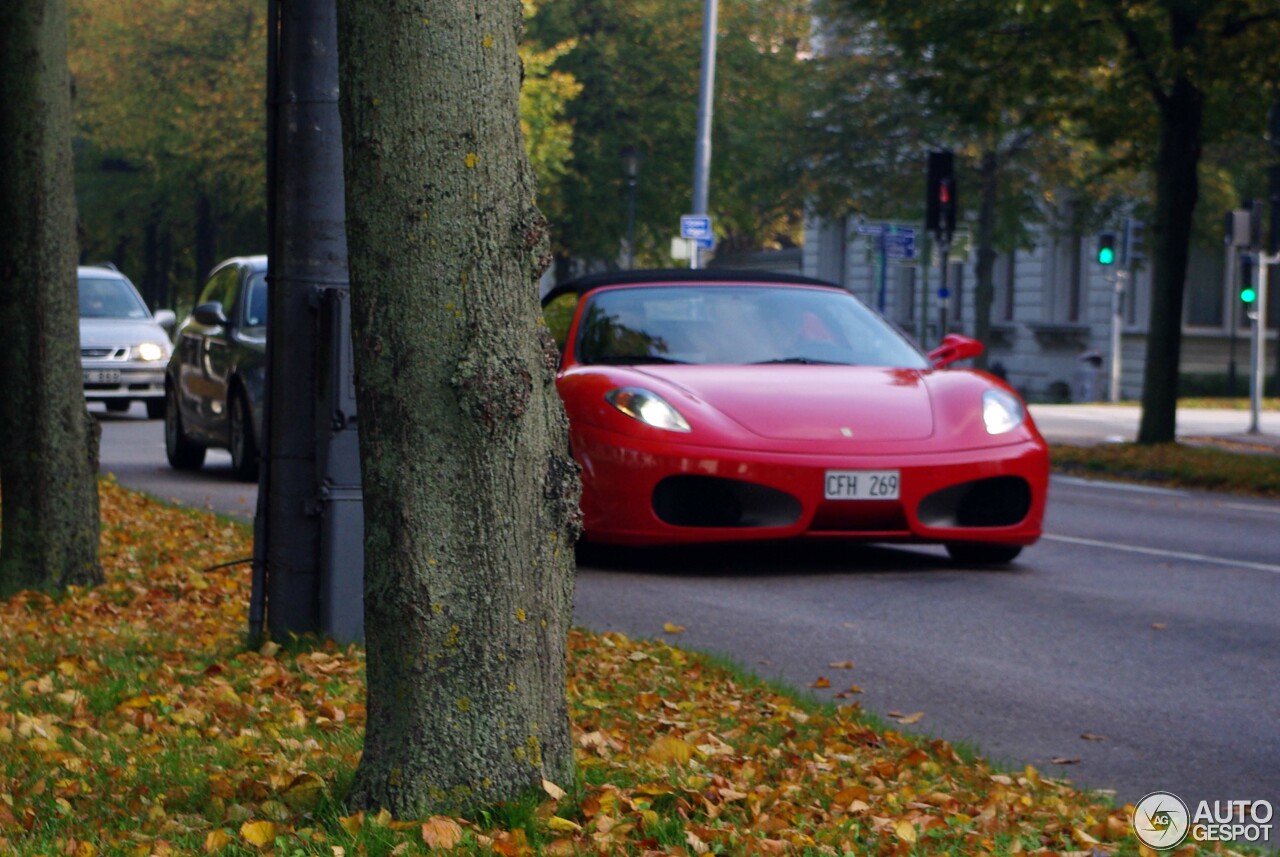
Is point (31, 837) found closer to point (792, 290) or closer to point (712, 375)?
point (712, 375)

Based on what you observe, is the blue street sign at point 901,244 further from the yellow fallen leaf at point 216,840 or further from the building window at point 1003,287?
the building window at point 1003,287

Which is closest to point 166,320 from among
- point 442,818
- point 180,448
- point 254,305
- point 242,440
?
point 180,448

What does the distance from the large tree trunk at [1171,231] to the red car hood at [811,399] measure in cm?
1119

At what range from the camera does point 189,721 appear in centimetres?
529

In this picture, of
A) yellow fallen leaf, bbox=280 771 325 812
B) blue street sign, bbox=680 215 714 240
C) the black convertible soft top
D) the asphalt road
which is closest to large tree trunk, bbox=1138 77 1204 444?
the asphalt road

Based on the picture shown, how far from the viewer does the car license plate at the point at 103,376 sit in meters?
22.6

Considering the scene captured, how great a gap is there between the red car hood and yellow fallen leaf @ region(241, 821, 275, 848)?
17.1ft

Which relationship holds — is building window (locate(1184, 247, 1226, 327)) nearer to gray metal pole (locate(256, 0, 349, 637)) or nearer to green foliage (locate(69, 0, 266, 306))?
green foliage (locate(69, 0, 266, 306))

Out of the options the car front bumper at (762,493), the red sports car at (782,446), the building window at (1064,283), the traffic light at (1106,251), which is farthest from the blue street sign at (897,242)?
the building window at (1064,283)

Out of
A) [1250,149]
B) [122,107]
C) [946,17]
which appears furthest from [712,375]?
[122,107]

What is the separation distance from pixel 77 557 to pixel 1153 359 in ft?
47.8

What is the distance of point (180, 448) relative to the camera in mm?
15602

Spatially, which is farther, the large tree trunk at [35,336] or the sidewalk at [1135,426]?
the sidewalk at [1135,426]

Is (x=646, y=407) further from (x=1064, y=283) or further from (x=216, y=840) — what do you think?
(x=1064, y=283)
